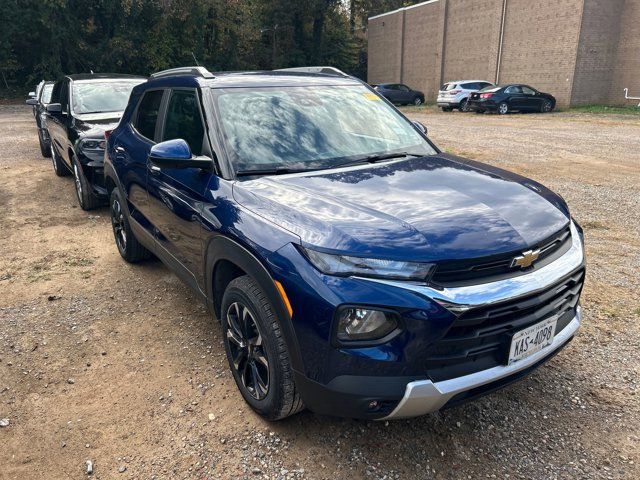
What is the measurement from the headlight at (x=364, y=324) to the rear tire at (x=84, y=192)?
5.54m

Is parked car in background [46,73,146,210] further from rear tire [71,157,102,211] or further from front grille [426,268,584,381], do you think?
front grille [426,268,584,381]

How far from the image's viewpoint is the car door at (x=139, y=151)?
411 centimetres

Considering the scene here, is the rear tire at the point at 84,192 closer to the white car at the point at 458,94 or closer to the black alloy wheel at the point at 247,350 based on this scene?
the black alloy wheel at the point at 247,350

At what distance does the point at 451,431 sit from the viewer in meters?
2.76

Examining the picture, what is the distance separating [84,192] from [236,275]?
485 centimetres

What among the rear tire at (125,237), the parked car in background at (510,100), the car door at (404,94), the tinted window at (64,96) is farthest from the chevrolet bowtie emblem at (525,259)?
the car door at (404,94)

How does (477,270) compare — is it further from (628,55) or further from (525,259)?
(628,55)

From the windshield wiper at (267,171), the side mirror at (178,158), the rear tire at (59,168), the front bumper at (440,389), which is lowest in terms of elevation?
the rear tire at (59,168)

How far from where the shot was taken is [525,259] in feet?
7.82

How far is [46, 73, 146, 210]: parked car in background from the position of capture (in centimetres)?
648

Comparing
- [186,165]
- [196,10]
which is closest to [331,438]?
[186,165]

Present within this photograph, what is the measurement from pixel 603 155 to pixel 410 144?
30.7 ft

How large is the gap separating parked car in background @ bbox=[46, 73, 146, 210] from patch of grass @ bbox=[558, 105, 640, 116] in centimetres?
2089

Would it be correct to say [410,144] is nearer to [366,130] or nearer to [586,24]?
[366,130]
